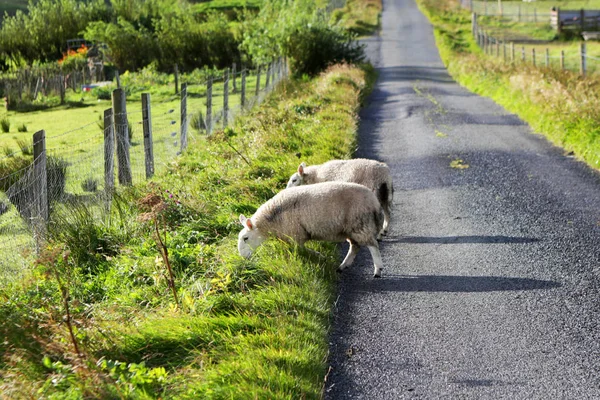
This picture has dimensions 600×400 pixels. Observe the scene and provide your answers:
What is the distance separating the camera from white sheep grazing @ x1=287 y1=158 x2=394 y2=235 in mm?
8898

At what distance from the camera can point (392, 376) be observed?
546cm

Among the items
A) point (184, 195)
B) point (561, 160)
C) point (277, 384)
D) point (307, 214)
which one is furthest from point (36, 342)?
point (561, 160)

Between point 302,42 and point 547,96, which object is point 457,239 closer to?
point 547,96

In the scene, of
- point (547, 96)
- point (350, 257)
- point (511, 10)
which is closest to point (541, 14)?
point (511, 10)

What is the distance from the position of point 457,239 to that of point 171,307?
3.99 metres

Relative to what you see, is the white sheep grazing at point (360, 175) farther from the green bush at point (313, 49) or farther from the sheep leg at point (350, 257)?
the green bush at point (313, 49)

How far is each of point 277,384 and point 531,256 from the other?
4.13 metres

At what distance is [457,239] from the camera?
8906 millimetres

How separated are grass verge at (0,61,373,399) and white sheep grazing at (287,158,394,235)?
79cm

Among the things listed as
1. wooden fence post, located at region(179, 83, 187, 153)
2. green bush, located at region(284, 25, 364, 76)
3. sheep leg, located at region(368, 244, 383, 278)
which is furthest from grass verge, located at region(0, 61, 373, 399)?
green bush, located at region(284, 25, 364, 76)

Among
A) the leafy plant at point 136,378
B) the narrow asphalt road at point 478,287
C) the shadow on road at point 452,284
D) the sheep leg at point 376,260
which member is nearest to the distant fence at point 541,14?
the narrow asphalt road at point 478,287

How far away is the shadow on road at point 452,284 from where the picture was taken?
7.19 metres

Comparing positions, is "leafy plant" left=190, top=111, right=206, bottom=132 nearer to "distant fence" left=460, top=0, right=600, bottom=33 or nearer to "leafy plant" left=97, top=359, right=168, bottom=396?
"leafy plant" left=97, top=359, right=168, bottom=396

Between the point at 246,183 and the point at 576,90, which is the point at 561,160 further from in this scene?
the point at 246,183
